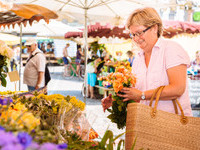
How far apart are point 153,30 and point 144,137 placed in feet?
2.92

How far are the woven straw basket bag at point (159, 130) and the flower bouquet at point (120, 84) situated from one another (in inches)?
12.3

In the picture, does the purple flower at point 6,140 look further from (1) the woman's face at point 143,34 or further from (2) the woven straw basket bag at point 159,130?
(1) the woman's face at point 143,34

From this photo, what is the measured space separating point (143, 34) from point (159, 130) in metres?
0.79

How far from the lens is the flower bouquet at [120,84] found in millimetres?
2184

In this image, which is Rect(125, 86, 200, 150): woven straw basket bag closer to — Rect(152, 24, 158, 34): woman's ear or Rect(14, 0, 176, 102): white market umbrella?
Rect(152, 24, 158, 34): woman's ear

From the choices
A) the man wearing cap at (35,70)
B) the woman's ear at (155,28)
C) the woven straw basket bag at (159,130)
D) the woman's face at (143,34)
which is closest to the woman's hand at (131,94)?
the woven straw basket bag at (159,130)

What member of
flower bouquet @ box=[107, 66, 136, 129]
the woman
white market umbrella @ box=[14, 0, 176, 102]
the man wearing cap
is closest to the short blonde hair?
the woman

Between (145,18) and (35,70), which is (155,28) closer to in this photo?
(145,18)

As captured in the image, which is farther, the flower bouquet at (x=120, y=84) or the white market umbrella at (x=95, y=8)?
the white market umbrella at (x=95, y=8)

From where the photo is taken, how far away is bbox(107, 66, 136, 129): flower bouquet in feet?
7.16

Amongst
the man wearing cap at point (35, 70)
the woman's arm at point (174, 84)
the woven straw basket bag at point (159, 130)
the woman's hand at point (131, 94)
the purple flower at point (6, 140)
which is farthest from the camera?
the man wearing cap at point (35, 70)

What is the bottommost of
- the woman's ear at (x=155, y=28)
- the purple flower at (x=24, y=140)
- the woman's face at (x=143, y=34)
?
the purple flower at (x=24, y=140)

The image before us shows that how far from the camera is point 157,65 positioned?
7.20 ft

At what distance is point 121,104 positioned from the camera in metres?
2.30
